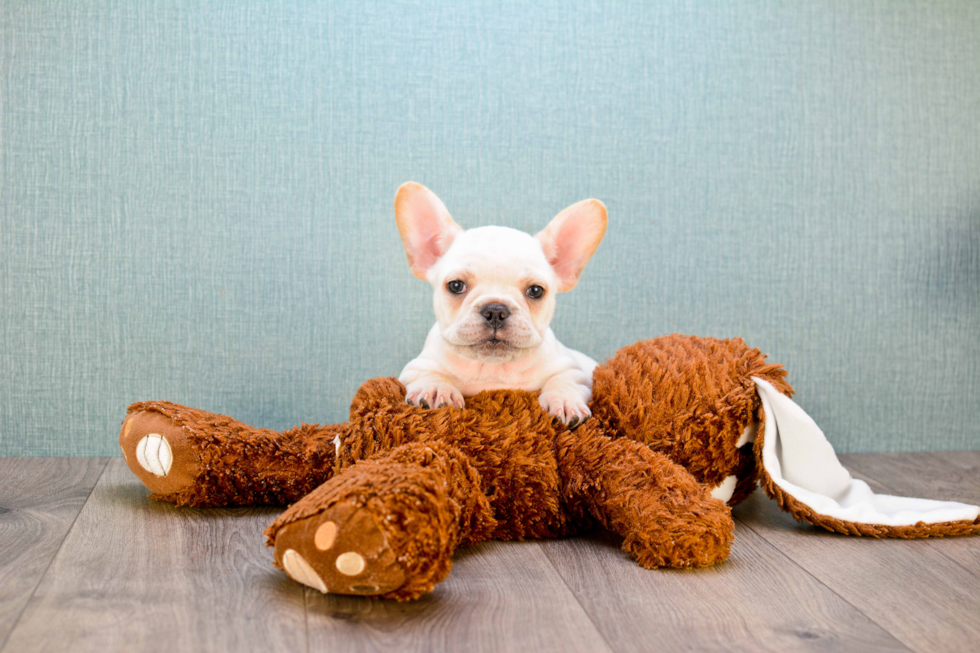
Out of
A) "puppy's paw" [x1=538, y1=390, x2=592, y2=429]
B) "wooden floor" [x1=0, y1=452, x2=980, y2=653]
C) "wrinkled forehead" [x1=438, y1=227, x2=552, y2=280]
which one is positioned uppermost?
"wrinkled forehead" [x1=438, y1=227, x2=552, y2=280]

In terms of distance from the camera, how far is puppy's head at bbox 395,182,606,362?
1.34 metres

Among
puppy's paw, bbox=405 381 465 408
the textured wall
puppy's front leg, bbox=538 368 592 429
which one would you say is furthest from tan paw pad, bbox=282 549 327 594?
the textured wall

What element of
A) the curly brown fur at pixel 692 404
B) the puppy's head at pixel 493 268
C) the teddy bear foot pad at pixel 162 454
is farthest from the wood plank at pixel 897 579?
the teddy bear foot pad at pixel 162 454

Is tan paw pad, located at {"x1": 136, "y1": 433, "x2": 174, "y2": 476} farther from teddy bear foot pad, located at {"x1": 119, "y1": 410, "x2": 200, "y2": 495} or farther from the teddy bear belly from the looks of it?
the teddy bear belly

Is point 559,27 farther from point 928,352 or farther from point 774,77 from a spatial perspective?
point 928,352

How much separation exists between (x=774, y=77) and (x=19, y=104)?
1775 mm

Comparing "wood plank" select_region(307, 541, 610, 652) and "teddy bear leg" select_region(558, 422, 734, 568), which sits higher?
"teddy bear leg" select_region(558, 422, 734, 568)

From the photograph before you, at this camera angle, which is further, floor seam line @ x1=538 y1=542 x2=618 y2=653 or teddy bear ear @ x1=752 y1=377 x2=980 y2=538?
teddy bear ear @ x1=752 y1=377 x2=980 y2=538

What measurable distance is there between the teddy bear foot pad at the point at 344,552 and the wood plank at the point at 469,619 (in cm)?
4

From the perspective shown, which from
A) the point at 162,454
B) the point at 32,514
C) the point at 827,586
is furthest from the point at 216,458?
the point at 827,586

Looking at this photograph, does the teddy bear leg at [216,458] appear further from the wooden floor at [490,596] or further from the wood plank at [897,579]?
the wood plank at [897,579]

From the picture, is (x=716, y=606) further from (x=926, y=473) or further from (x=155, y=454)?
(x=926, y=473)

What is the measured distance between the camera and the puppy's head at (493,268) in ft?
4.39

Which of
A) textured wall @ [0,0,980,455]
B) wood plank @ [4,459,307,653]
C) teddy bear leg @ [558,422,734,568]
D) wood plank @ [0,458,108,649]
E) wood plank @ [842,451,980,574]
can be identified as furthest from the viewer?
textured wall @ [0,0,980,455]
